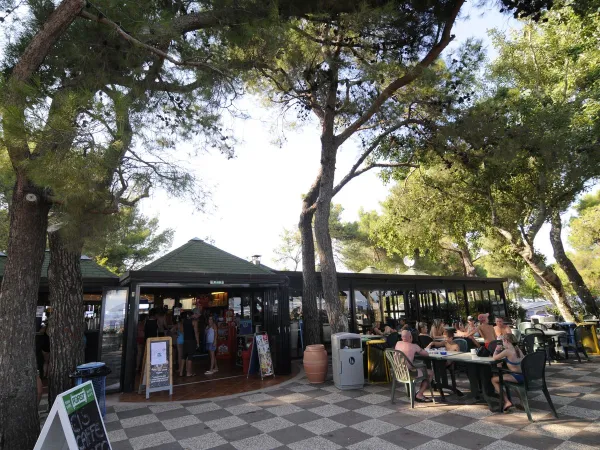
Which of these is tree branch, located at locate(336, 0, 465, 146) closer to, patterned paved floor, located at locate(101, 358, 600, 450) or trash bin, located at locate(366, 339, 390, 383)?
trash bin, located at locate(366, 339, 390, 383)

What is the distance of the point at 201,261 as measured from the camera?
344 inches

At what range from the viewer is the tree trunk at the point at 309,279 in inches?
339

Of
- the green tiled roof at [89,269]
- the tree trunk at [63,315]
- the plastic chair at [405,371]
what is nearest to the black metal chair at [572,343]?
the plastic chair at [405,371]

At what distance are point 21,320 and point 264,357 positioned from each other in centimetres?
481

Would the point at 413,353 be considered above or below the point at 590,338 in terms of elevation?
above

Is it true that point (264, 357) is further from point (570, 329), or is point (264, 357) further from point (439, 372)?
point (570, 329)

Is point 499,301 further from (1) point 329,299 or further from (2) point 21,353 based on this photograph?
(2) point 21,353

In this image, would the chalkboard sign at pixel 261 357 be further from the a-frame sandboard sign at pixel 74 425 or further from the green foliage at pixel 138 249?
the green foliage at pixel 138 249

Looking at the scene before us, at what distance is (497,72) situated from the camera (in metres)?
12.2

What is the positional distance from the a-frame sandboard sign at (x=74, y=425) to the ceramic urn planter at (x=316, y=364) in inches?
176

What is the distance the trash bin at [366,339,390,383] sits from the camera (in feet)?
22.6

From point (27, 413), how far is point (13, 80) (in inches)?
139

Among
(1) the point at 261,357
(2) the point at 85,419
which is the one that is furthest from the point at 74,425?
(1) the point at 261,357

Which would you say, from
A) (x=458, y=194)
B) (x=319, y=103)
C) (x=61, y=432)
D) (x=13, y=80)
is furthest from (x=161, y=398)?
(x=458, y=194)
